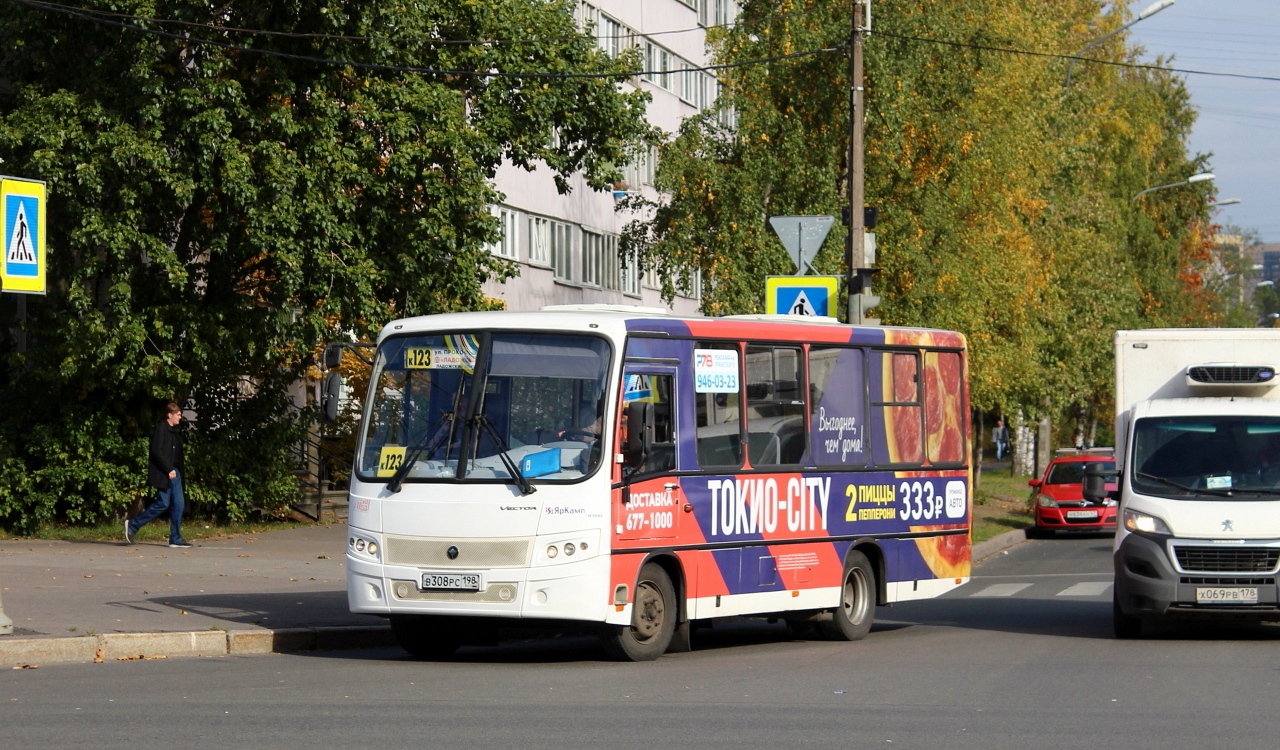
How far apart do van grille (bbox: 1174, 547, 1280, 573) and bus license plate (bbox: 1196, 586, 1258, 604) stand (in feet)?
0.47

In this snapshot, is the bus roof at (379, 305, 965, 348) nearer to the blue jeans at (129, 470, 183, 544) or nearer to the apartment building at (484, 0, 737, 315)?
the blue jeans at (129, 470, 183, 544)

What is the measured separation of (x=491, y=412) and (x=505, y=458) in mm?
417

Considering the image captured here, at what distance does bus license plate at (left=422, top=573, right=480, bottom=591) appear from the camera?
13.5 m

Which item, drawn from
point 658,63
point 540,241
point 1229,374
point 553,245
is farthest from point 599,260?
point 1229,374

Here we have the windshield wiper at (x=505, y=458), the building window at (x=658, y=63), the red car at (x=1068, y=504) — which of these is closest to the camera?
the windshield wiper at (x=505, y=458)

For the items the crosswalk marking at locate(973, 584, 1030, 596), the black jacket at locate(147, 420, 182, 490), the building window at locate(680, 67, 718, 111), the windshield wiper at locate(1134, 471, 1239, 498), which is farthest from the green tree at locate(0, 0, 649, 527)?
the building window at locate(680, 67, 718, 111)

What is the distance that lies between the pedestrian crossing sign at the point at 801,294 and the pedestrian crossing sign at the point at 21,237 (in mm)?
11182

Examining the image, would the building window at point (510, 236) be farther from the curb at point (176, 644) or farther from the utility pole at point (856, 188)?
the curb at point (176, 644)

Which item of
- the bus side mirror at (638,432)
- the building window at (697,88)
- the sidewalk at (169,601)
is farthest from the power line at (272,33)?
the building window at (697,88)

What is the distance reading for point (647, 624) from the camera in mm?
14102

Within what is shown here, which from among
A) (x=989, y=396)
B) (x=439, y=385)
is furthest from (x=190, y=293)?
(x=989, y=396)

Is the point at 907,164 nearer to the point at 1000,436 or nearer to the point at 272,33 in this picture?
the point at 272,33

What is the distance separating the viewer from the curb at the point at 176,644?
13219 millimetres

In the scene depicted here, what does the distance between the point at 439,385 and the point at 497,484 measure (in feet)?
3.33
